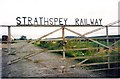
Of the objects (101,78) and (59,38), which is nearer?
(101,78)

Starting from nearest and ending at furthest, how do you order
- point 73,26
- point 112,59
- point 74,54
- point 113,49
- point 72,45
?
point 73,26, point 113,49, point 112,59, point 74,54, point 72,45

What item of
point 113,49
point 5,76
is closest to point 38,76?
point 5,76

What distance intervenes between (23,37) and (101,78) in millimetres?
5968

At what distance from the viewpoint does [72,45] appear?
1680 centimetres

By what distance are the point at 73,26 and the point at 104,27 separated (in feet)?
4.47

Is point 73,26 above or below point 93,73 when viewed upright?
above

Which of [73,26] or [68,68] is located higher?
[73,26]

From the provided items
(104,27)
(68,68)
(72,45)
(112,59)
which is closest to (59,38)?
(68,68)

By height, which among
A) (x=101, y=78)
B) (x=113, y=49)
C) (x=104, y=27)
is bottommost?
(x=101, y=78)

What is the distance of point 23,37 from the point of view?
13.8 m

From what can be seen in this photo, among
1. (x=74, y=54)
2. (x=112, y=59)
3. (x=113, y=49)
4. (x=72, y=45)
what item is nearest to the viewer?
(x=113, y=49)

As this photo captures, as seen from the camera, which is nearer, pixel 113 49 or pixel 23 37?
pixel 113 49

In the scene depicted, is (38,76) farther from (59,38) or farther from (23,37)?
(23,37)

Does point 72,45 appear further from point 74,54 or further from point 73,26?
point 73,26
